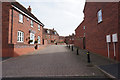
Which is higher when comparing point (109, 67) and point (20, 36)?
point (20, 36)

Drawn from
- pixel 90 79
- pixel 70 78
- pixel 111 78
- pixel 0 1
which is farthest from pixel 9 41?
pixel 111 78

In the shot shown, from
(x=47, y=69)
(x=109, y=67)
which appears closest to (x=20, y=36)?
(x=47, y=69)

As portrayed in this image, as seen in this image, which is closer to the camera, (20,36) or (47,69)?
(47,69)

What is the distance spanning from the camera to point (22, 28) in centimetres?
1103

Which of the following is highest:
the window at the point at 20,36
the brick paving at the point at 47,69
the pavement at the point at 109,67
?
the window at the point at 20,36

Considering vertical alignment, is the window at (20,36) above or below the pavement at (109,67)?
above

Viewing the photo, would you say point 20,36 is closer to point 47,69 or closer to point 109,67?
point 47,69

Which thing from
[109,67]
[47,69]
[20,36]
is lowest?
[47,69]

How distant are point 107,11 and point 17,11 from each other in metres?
11.6

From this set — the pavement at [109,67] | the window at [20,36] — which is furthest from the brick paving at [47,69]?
the window at [20,36]

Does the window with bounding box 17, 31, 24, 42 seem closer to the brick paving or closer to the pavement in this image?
the brick paving

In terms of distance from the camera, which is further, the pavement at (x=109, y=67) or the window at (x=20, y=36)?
the window at (x=20, y=36)

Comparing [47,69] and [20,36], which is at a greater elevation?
[20,36]

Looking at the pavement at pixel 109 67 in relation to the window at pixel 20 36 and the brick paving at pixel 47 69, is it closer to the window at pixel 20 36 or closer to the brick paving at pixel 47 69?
the brick paving at pixel 47 69
